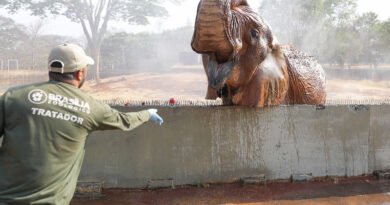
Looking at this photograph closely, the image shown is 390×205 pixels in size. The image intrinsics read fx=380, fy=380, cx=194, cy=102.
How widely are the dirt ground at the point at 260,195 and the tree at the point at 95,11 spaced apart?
26.2 m

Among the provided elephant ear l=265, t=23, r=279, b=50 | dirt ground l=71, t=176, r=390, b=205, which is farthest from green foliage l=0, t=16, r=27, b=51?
elephant ear l=265, t=23, r=279, b=50

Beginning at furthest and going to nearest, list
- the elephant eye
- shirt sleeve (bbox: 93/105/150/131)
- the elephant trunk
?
the elephant eye → the elephant trunk → shirt sleeve (bbox: 93/105/150/131)

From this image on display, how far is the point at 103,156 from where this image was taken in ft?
14.4

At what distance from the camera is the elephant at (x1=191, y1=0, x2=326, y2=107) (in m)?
3.84

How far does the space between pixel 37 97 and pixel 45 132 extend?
0.21 m

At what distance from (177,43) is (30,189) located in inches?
1562

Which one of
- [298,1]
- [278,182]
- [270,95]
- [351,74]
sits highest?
[270,95]

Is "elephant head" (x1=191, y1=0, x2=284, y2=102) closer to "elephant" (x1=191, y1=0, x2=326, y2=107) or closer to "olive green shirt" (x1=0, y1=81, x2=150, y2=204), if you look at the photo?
"elephant" (x1=191, y1=0, x2=326, y2=107)

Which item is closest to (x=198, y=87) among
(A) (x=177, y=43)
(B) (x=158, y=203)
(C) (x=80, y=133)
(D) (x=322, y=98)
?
(A) (x=177, y=43)

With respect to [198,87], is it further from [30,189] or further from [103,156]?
[30,189]

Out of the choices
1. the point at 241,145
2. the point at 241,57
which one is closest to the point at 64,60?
the point at 241,57

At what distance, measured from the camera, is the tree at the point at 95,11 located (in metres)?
30.2

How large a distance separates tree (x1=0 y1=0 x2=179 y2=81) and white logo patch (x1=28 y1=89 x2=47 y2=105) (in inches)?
1106

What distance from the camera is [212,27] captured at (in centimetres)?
381
